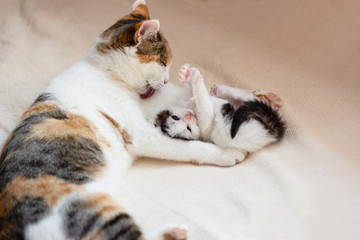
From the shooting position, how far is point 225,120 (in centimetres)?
171

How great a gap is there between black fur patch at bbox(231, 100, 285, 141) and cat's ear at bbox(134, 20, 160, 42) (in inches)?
20.5

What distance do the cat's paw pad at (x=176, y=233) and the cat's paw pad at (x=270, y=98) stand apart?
84cm

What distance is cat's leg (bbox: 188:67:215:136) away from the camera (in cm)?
169

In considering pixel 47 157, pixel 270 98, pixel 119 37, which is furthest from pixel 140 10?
pixel 47 157

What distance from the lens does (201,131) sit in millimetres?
1775

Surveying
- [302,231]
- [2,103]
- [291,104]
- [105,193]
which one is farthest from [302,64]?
[2,103]

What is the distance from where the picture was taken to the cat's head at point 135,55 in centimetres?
164

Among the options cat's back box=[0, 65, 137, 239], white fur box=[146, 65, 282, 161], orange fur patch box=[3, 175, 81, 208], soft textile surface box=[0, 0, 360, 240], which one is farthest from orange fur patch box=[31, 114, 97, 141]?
white fur box=[146, 65, 282, 161]

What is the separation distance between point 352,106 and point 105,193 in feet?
3.96

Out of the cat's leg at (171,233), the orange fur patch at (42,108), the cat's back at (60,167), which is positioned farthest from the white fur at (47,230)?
the orange fur patch at (42,108)

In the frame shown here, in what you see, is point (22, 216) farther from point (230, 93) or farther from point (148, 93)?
point (230, 93)

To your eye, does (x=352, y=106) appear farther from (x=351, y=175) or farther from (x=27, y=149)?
(x=27, y=149)

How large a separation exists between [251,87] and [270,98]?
17 cm

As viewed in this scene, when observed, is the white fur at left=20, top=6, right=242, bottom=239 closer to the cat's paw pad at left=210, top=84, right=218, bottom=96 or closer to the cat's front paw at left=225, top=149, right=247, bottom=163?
the cat's front paw at left=225, top=149, right=247, bottom=163
